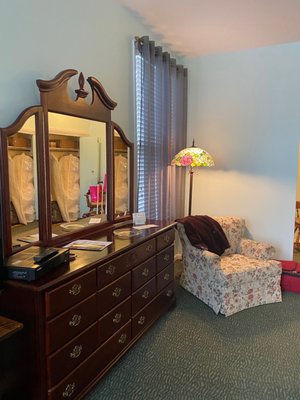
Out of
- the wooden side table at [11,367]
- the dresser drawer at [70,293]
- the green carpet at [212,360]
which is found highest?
the dresser drawer at [70,293]

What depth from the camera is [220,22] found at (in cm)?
311

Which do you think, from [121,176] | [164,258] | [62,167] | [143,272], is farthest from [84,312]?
[121,176]

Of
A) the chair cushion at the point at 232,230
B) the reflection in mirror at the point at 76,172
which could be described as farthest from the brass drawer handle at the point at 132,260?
the chair cushion at the point at 232,230

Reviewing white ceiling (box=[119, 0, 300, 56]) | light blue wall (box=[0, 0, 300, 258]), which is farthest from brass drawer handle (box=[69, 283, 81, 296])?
white ceiling (box=[119, 0, 300, 56])

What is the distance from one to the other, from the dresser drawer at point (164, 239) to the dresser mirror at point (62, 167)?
41cm

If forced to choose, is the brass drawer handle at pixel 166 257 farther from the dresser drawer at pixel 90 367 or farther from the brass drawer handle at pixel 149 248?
the dresser drawer at pixel 90 367

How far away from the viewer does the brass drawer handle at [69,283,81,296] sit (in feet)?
5.42

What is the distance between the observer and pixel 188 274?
3.29 m

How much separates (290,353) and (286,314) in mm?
635

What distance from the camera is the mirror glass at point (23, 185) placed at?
5.98 feet

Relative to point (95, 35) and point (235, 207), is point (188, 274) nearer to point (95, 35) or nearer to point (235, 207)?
point (235, 207)

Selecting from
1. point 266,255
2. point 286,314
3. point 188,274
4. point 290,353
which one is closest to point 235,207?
point 266,255

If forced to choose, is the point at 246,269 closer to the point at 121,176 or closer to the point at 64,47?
the point at 121,176

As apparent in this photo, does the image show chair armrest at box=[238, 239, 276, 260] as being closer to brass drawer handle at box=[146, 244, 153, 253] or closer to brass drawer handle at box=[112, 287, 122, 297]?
brass drawer handle at box=[146, 244, 153, 253]
